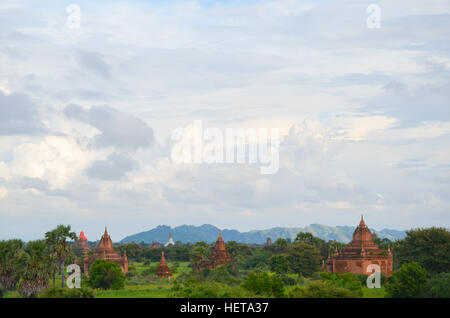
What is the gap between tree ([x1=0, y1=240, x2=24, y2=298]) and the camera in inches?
2537

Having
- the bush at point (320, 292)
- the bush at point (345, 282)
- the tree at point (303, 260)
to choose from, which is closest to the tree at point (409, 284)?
the bush at point (345, 282)

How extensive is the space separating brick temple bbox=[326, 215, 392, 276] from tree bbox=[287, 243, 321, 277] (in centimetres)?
648

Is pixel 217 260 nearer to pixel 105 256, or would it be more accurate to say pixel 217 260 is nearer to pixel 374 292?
pixel 105 256

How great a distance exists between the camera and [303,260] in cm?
9931

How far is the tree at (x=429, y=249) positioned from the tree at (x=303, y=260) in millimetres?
20368

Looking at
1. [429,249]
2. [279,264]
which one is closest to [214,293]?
[429,249]

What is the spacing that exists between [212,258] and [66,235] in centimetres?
4468

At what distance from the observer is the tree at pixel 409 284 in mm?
62688

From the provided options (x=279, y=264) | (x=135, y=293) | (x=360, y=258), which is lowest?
(x=135, y=293)

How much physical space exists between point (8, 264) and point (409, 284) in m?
38.9

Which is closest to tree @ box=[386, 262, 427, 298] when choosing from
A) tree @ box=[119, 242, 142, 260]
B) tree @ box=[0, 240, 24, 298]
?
tree @ box=[0, 240, 24, 298]

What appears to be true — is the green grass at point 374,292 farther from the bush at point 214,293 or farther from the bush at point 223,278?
the bush at point 223,278
